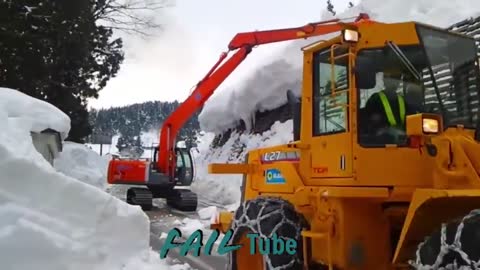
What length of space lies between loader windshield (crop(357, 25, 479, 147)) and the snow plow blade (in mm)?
575

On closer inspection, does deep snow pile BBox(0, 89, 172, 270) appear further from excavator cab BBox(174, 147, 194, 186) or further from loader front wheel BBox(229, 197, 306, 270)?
excavator cab BBox(174, 147, 194, 186)

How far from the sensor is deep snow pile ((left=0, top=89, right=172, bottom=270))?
4.81 m

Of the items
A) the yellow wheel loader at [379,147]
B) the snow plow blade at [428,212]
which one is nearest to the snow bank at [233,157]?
the yellow wheel loader at [379,147]

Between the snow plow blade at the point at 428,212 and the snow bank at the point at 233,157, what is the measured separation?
12440mm

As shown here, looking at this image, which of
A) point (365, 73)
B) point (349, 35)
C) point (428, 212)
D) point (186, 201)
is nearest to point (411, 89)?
point (365, 73)

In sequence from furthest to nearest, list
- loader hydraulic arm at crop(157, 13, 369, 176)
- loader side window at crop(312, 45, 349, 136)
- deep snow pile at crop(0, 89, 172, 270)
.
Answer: loader hydraulic arm at crop(157, 13, 369, 176)
deep snow pile at crop(0, 89, 172, 270)
loader side window at crop(312, 45, 349, 136)

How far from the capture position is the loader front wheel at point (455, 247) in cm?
250

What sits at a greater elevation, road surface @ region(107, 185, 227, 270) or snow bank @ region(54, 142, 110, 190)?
snow bank @ region(54, 142, 110, 190)

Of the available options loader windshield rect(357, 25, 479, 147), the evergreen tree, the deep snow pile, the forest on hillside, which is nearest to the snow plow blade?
loader windshield rect(357, 25, 479, 147)

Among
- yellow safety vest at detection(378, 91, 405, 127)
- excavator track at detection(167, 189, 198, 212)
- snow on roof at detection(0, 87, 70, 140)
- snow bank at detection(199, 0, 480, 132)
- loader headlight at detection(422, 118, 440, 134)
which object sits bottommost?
excavator track at detection(167, 189, 198, 212)

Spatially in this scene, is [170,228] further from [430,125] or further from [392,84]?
[430,125]

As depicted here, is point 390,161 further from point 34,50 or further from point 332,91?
point 34,50

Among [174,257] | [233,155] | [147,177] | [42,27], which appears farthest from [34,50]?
[174,257]

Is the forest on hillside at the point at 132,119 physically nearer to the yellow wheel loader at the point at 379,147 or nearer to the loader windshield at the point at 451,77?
the yellow wheel loader at the point at 379,147
